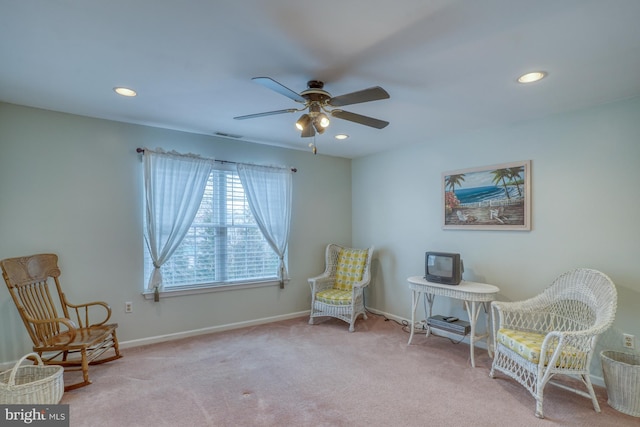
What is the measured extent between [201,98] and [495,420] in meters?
3.36

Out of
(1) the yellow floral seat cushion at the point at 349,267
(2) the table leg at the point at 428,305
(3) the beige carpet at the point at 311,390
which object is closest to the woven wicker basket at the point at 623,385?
(3) the beige carpet at the point at 311,390

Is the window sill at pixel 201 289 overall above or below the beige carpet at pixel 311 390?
above

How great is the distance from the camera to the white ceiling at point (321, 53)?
1.66 m

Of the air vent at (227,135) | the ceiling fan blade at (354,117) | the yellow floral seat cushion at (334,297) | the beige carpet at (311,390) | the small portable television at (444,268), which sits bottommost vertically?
the beige carpet at (311,390)

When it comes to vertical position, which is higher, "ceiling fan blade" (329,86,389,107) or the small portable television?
"ceiling fan blade" (329,86,389,107)

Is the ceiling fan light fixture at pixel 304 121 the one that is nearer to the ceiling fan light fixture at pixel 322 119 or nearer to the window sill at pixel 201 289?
the ceiling fan light fixture at pixel 322 119

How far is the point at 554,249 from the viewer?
10.3 feet

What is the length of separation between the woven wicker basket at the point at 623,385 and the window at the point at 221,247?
11.6 ft

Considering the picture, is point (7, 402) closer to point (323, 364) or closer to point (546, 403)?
point (323, 364)

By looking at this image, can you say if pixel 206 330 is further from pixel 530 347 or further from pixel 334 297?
pixel 530 347

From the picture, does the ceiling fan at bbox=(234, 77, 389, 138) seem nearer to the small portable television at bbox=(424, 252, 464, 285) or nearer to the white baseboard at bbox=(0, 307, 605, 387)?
the small portable television at bbox=(424, 252, 464, 285)

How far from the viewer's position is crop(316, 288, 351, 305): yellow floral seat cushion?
423 cm

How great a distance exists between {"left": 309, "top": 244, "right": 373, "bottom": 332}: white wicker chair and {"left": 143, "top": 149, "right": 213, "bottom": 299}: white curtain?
1.83 m

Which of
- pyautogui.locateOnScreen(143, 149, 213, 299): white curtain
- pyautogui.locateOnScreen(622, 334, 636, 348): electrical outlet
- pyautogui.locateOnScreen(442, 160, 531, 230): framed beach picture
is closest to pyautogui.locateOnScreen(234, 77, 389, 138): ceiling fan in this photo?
pyautogui.locateOnScreen(442, 160, 531, 230): framed beach picture
